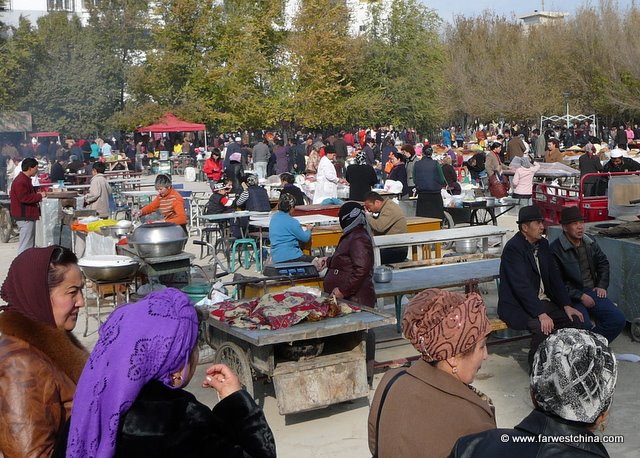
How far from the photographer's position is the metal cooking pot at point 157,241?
871 centimetres

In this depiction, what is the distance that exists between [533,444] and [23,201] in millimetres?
13090

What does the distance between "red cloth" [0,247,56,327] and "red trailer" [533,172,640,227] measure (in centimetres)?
1006

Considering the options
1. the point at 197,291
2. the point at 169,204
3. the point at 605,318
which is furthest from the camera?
the point at 169,204

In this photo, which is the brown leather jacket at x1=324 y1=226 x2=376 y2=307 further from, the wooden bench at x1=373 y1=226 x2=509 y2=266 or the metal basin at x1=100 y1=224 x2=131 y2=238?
the metal basin at x1=100 y1=224 x2=131 y2=238

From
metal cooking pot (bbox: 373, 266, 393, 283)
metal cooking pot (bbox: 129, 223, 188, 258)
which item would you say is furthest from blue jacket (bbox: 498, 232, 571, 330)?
metal cooking pot (bbox: 129, 223, 188, 258)

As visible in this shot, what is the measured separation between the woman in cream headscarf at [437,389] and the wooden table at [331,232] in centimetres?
821

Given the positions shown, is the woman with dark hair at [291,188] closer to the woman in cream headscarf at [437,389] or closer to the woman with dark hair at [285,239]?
the woman with dark hair at [285,239]

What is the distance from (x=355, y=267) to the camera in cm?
707

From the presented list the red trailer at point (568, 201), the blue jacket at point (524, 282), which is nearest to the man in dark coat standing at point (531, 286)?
the blue jacket at point (524, 282)

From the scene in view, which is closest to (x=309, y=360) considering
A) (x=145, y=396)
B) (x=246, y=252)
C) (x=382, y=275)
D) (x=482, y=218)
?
(x=382, y=275)

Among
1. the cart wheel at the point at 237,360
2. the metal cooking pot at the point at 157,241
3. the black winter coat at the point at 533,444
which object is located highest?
the black winter coat at the point at 533,444

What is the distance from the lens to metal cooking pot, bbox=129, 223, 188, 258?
8711 mm

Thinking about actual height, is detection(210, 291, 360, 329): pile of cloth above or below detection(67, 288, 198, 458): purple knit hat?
below

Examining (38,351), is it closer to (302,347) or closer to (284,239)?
(302,347)
